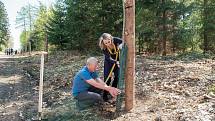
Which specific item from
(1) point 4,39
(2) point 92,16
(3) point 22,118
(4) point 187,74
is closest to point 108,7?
(2) point 92,16

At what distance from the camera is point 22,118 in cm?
901

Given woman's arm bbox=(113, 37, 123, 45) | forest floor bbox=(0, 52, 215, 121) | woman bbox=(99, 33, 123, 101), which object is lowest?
forest floor bbox=(0, 52, 215, 121)

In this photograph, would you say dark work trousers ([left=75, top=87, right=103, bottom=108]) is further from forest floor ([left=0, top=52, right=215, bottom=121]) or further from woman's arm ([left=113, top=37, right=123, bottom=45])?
woman's arm ([left=113, top=37, right=123, bottom=45])

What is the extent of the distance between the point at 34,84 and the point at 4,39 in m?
72.5

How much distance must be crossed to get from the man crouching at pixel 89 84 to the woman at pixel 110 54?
36cm

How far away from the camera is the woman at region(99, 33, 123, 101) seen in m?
8.16

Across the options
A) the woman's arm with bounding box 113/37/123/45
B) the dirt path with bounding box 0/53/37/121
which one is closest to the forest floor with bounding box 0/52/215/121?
the dirt path with bounding box 0/53/37/121

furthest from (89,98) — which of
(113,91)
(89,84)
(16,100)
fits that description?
(16,100)

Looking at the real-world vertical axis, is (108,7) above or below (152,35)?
above

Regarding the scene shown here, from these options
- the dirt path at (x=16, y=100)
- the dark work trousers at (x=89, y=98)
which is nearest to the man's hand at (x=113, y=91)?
the dark work trousers at (x=89, y=98)

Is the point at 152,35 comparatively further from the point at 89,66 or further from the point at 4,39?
the point at 4,39

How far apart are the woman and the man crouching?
359 millimetres

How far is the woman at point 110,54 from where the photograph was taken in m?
8.16

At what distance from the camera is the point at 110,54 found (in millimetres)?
8422
